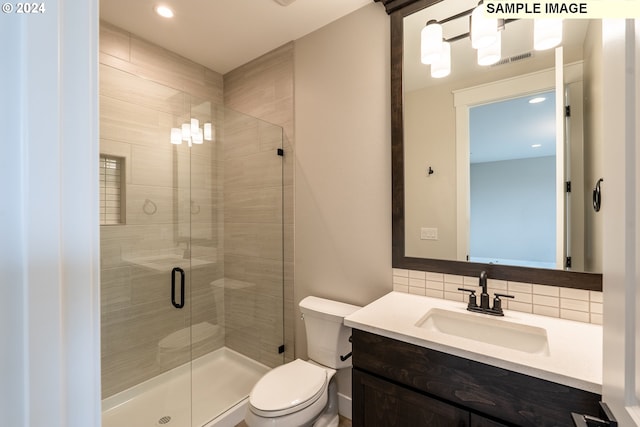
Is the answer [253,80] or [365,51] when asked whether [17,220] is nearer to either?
[365,51]

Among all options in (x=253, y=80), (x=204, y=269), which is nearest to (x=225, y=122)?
(x=253, y=80)

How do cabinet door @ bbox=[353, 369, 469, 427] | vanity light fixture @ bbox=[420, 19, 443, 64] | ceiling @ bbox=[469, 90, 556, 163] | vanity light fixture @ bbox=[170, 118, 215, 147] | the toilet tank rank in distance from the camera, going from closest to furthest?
cabinet door @ bbox=[353, 369, 469, 427], ceiling @ bbox=[469, 90, 556, 163], vanity light fixture @ bbox=[420, 19, 443, 64], the toilet tank, vanity light fixture @ bbox=[170, 118, 215, 147]

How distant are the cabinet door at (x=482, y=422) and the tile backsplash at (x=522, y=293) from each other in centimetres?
58

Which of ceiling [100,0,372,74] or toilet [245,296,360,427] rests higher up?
ceiling [100,0,372,74]

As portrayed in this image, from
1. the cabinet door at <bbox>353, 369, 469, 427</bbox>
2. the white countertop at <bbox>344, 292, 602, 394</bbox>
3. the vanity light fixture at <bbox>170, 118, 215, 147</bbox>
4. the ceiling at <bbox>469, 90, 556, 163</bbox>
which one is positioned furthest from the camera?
the vanity light fixture at <bbox>170, 118, 215, 147</bbox>

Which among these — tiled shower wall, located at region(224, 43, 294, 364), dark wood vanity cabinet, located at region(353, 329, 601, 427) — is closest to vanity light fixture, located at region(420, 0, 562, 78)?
tiled shower wall, located at region(224, 43, 294, 364)

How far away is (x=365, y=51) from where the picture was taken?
173cm

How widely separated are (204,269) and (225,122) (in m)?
1.18

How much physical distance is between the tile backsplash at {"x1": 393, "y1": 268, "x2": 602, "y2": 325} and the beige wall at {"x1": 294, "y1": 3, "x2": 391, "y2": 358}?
16 centimetres

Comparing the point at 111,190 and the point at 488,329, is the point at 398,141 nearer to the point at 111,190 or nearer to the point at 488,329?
the point at 488,329

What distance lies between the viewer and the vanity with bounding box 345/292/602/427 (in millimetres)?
850

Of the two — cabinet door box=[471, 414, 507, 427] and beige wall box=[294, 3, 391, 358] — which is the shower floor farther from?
cabinet door box=[471, 414, 507, 427]

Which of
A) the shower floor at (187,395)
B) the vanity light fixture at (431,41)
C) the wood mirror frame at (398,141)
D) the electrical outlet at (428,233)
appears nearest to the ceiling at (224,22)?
the wood mirror frame at (398,141)

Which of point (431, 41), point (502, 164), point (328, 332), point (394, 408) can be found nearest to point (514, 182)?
point (502, 164)
